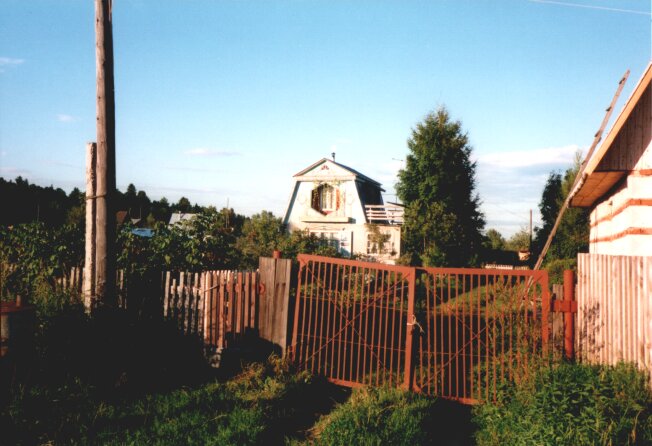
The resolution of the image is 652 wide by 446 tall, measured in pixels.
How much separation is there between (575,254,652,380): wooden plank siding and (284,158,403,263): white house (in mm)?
23568

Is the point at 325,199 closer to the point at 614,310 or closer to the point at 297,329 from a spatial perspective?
the point at 297,329

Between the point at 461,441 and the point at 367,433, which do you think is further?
the point at 461,441

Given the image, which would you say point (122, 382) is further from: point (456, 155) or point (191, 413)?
point (456, 155)

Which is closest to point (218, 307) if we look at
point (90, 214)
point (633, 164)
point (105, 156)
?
point (90, 214)

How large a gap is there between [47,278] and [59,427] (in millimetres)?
4748

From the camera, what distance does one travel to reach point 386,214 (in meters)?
30.1

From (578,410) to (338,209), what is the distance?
2732 centimetres

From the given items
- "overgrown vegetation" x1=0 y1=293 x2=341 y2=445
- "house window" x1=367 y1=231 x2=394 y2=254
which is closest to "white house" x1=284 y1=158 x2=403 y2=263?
"house window" x1=367 y1=231 x2=394 y2=254

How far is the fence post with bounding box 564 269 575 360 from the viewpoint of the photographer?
5926mm

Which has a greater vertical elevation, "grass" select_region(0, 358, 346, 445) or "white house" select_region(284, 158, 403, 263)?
"white house" select_region(284, 158, 403, 263)

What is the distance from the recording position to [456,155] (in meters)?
26.8

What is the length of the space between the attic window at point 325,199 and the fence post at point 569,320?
26.0 meters

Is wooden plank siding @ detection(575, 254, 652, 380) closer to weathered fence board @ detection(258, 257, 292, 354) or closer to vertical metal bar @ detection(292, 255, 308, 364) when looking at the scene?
vertical metal bar @ detection(292, 255, 308, 364)

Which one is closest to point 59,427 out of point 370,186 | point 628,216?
point 628,216
